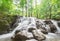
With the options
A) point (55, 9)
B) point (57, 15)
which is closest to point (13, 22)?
point (57, 15)

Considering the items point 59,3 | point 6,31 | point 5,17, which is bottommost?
point 6,31

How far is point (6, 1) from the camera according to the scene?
45.6 feet

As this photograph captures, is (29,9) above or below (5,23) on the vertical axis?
above

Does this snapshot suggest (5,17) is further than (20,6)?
No

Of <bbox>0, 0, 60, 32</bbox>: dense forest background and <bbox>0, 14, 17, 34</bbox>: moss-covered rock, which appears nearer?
<bbox>0, 14, 17, 34</bbox>: moss-covered rock

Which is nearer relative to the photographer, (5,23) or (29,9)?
(5,23)

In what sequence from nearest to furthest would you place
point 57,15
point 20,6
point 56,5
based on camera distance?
point 57,15 → point 56,5 → point 20,6

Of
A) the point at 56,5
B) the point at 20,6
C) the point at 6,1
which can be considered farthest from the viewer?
the point at 20,6

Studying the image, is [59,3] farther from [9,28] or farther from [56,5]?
[9,28]

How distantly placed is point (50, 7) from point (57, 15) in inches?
82.0

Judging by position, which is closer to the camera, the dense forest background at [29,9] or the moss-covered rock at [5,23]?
the moss-covered rock at [5,23]

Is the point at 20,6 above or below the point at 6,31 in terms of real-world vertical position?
above

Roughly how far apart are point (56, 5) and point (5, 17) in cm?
859

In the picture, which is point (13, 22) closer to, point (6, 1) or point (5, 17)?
point (5, 17)
